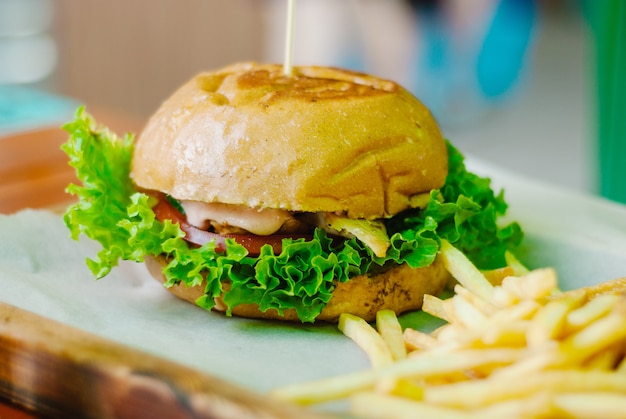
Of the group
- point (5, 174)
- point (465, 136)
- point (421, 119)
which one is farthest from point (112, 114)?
point (465, 136)

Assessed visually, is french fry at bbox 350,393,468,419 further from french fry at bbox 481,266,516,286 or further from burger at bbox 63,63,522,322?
french fry at bbox 481,266,516,286

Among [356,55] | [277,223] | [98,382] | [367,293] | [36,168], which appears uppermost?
[277,223]

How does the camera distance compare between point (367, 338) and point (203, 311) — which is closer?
point (367, 338)

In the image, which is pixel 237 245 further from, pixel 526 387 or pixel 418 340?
pixel 526 387

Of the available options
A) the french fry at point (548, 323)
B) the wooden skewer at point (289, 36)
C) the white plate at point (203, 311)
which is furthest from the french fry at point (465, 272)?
the wooden skewer at point (289, 36)

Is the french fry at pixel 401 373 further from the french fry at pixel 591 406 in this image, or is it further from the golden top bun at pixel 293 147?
the golden top bun at pixel 293 147

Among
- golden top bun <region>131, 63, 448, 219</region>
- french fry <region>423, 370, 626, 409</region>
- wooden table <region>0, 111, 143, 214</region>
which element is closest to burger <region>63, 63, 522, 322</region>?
golden top bun <region>131, 63, 448, 219</region>

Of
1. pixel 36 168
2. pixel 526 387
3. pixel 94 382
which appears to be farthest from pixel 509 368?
pixel 36 168
